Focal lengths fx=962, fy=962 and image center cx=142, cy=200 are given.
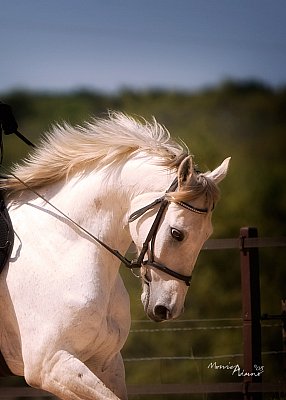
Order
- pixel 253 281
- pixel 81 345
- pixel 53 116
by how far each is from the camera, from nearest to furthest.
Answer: pixel 81 345 → pixel 253 281 → pixel 53 116

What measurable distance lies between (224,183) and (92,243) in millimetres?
10979

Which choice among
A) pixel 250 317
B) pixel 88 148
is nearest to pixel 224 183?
pixel 250 317

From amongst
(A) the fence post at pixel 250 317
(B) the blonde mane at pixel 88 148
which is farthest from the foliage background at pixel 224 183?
(B) the blonde mane at pixel 88 148

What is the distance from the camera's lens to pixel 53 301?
16.3ft

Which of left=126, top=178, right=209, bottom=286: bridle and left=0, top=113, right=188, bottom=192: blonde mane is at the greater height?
left=0, top=113, right=188, bottom=192: blonde mane

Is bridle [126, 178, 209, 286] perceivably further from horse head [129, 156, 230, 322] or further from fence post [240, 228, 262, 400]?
fence post [240, 228, 262, 400]

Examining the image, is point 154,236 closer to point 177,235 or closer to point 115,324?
point 177,235

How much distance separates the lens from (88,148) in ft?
17.4

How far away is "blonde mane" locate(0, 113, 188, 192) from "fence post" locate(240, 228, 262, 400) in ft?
7.07

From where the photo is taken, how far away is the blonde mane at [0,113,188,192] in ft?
17.1

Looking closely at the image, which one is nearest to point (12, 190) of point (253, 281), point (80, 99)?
point (253, 281)

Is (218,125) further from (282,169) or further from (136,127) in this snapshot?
(136,127)

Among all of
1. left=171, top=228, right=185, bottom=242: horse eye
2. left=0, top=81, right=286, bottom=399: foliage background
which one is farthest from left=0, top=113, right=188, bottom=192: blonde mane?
left=0, top=81, right=286, bottom=399: foliage background

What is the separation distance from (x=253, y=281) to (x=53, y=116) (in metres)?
8.78
